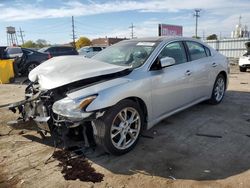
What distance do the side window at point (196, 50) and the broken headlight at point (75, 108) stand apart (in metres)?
2.72

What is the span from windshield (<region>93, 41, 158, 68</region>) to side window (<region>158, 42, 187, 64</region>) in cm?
21

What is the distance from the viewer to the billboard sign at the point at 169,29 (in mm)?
20266

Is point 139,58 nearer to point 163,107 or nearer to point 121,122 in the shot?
point 163,107

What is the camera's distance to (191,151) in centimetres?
396

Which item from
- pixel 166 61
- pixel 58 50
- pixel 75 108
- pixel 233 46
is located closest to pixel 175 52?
pixel 166 61

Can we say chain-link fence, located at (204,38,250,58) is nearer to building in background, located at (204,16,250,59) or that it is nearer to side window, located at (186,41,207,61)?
building in background, located at (204,16,250,59)

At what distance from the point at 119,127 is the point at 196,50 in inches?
109

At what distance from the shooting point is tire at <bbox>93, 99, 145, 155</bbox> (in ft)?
11.6

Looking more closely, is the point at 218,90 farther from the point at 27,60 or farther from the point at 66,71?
the point at 27,60

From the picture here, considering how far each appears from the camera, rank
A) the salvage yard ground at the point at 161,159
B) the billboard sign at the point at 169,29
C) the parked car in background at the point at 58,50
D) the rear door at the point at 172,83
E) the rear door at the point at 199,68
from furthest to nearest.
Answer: the billboard sign at the point at 169,29
the parked car in background at the point at 58,50
the rear door at the point at 199,68
the rear door at the point at 172,83
the salvage yard ground at the point at 161,159

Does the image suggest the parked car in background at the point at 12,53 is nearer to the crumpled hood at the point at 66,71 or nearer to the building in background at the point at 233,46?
the crumpled hood at the point at 66,71

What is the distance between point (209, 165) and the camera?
3547 millimetres

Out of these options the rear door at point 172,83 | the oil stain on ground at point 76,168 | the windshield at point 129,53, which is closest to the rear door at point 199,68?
the rear door at point 172,83

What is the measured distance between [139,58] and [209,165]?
1.97m
